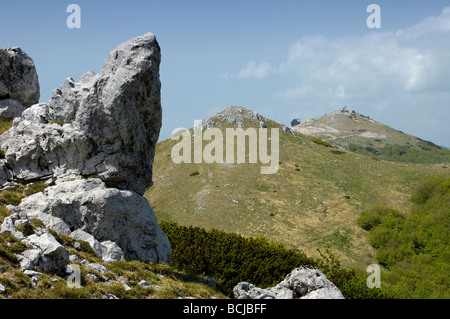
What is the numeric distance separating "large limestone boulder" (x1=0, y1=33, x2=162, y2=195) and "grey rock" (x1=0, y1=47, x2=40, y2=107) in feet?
30.1

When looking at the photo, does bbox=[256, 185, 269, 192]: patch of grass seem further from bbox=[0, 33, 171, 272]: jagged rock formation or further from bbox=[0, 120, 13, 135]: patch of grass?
bbox=[0, 120, 13, 135]: patch of grass

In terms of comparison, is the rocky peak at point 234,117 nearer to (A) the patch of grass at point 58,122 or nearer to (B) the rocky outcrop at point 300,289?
(A) the patch of grass at point 58,122

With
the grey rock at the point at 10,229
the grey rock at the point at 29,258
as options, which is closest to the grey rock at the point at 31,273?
the grey rock at the point at 29,258

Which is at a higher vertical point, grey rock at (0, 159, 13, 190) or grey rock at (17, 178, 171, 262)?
grey rock at (0, 159, 13, 190)

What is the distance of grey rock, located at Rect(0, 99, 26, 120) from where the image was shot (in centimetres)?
2580

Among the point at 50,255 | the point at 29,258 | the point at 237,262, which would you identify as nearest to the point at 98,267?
the point at 50,255

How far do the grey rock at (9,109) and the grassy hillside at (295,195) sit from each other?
134 feet

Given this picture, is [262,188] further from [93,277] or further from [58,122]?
[93,277]

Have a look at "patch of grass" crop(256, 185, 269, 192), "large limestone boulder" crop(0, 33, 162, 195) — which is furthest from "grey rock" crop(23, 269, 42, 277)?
"patch of grass" crop(256, 185, 269, 192)

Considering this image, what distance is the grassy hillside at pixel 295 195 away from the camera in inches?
2387

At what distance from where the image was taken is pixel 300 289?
16.9 meters

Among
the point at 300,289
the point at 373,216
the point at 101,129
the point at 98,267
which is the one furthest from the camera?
the point at 373,216

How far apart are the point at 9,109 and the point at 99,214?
588 inches
